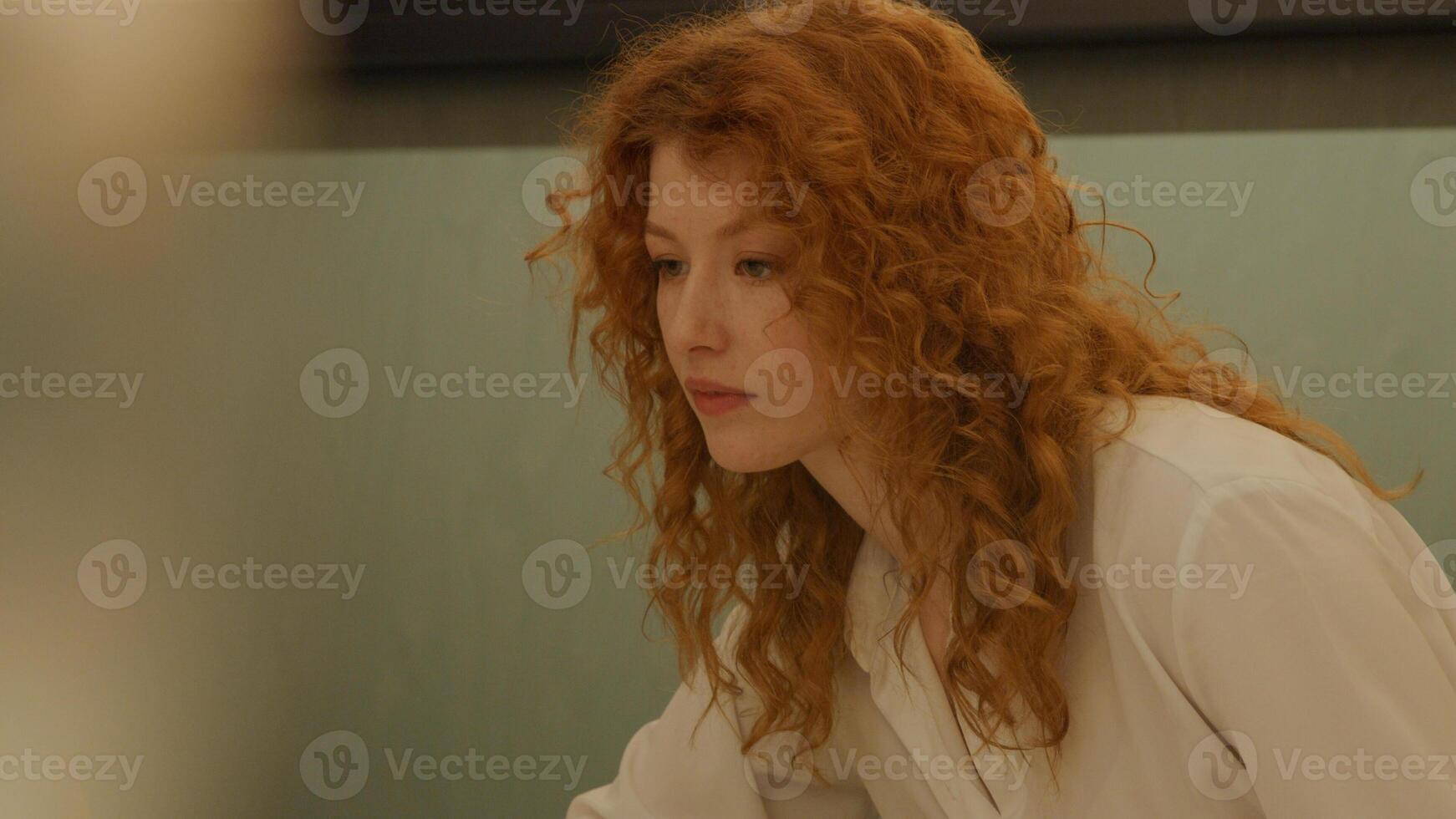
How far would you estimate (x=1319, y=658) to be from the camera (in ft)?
2.42

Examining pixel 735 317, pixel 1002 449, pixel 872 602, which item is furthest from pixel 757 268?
pixel 872 602

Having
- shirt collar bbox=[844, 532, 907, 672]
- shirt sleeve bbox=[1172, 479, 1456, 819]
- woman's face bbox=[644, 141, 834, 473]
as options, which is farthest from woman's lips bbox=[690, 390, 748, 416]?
shirt sleeve bbox=[1172, 479, 1456, 819]

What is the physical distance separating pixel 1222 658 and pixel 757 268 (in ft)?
1.39

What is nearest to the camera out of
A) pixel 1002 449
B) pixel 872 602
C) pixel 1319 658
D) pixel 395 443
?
pixel 1319 658

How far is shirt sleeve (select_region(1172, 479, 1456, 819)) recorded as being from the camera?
28.7 inches

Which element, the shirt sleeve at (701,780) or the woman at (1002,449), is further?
the shirt sleeve at (701,780)

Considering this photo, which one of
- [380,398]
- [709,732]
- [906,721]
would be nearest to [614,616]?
[380,398]

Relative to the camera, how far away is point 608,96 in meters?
1.03

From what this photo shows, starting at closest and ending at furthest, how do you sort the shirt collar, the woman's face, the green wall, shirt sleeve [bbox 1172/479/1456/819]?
shirt sleeve [bbox 1172/479/1456/819] → the woman's face → the shirt collar → the green wall

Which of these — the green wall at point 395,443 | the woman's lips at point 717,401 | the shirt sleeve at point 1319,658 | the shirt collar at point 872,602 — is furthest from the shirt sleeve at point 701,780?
the green wall at point 395,443

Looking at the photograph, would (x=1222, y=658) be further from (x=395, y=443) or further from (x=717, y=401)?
(x=395, y=443)

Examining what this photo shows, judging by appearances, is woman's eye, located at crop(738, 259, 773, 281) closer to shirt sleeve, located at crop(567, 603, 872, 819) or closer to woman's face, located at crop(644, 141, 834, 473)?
woman's face, located at crop(644, 141, 834, 473)

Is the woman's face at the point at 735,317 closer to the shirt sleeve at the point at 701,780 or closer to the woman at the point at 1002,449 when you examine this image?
the woman at the point at 1002,449

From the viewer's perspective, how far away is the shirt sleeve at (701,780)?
1.13 metres
